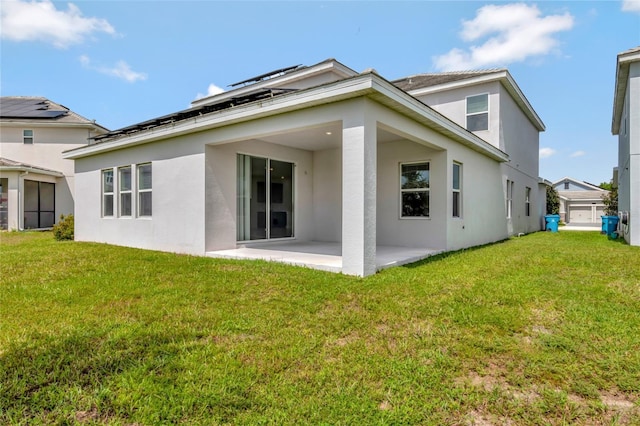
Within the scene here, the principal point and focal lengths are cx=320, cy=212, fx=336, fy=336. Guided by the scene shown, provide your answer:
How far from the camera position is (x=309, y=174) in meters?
10.6

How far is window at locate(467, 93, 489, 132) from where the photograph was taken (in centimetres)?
1230

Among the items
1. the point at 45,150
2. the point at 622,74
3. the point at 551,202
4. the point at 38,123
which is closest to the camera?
the point at 622,74

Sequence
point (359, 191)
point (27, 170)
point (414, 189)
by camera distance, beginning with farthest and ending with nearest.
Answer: point (27, 170), point (414, 189), point (359, 191)

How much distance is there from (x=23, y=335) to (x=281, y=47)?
11.0 metres

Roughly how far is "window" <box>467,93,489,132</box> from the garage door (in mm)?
26777

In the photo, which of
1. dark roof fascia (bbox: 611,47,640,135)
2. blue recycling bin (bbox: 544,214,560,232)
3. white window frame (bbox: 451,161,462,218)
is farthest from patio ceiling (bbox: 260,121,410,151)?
blue recycling bin (bbox: 544,214,560,232)

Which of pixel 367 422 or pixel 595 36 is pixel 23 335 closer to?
pixel 367 422

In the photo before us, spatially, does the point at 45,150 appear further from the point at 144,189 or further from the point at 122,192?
the point at 144,189

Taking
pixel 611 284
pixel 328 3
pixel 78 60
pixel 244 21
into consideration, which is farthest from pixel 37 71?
pixel 611 284

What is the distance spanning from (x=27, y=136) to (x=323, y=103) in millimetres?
20404

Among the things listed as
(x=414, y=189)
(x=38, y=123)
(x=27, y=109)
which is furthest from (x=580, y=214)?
(x=27, y=109)

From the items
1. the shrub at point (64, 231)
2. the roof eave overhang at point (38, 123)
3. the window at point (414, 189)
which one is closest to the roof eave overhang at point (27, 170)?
the roof eave overhang at point (38, 123)

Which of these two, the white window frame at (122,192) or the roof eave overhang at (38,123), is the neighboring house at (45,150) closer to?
the roof eave overhang at (38,123)

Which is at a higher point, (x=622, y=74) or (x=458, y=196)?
(x=622, y=74)
